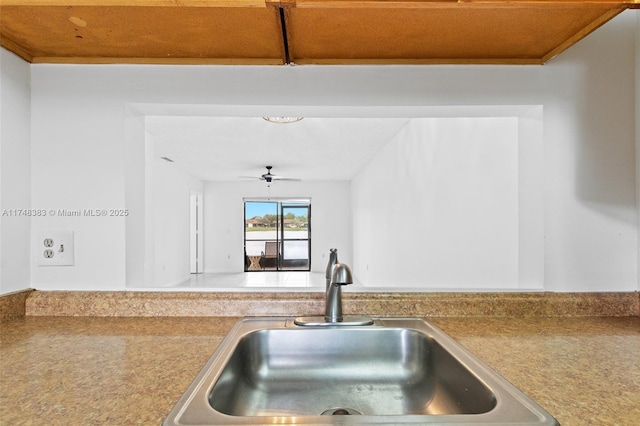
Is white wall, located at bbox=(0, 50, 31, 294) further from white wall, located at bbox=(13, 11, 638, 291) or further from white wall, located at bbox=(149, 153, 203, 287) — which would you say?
white wall, located at bbox=(149, 153, 203, 287)

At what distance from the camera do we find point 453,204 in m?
2.55

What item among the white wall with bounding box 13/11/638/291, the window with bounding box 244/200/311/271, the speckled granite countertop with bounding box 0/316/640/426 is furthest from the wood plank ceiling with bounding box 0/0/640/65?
the window with bounding box 244/200/311/271

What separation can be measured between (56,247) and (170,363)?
2.37ft

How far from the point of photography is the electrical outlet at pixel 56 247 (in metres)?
1.16

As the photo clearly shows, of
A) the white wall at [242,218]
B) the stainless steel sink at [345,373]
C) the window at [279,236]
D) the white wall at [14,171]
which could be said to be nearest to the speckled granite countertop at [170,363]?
the stainless steel sink at [345,373]

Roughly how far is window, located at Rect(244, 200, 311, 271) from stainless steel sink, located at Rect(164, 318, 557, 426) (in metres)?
7.98

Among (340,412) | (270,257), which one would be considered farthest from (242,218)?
(340,412)

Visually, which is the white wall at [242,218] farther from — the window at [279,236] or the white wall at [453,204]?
the white wall at [453,204]

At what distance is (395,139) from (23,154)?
3.54 meters

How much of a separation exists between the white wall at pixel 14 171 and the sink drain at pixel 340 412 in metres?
1.07

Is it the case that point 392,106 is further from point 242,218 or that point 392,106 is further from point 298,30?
point 242,218

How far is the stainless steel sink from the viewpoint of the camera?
2.43 ft

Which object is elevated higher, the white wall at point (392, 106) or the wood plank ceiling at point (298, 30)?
the wood plank ceiling at point (298, 30)

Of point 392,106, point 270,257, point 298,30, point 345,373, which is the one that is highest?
point 298,30
